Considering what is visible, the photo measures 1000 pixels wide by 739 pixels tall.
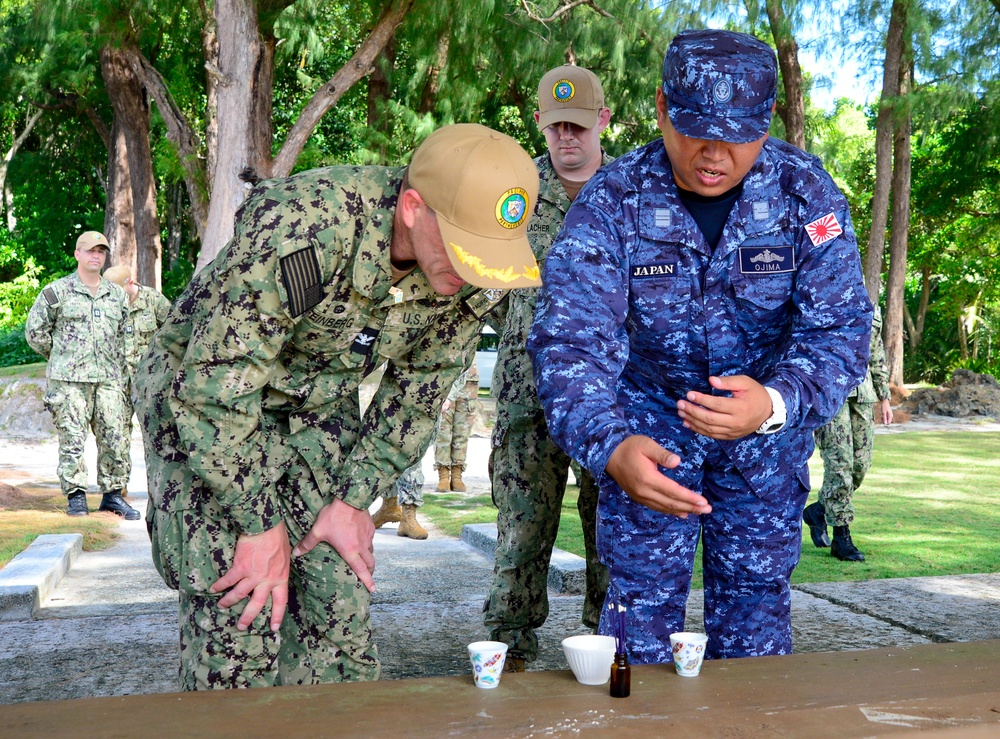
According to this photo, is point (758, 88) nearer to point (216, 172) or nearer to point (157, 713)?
point (157, 713)

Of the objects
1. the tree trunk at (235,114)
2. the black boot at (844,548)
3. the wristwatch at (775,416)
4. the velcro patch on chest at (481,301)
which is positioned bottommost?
the black boot at (844,548)

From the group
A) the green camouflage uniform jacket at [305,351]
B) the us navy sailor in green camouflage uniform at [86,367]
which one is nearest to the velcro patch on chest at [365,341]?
the green camouflage uniform jacket at [305,351]

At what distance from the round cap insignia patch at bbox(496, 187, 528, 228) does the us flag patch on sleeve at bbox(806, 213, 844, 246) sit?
824mm

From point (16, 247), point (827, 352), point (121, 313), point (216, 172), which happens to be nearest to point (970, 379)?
point (216, 172)

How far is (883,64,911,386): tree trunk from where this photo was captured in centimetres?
1855

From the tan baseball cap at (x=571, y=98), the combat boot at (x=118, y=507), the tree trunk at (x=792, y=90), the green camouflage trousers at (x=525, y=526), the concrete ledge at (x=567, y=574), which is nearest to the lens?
the green camouflage trousers at (x=525, y=526)

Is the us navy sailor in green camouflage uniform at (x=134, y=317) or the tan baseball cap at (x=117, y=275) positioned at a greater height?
the tan baseball cap at (x=117, y=275)

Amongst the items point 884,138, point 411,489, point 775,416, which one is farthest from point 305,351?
point 884,138

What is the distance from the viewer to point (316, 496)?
2.95 metres

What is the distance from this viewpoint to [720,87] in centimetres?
269

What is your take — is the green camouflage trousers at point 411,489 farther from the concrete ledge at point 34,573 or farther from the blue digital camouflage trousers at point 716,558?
the blue digital camouflage trousers at point 716,558

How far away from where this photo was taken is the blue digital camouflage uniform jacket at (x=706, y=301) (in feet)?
9.05

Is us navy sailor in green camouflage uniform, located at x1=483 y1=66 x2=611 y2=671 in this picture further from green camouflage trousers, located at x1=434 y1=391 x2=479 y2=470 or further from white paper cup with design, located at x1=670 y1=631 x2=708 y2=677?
green camouflage trousers, located at x1=434 y1=391 x2=479 y2=470

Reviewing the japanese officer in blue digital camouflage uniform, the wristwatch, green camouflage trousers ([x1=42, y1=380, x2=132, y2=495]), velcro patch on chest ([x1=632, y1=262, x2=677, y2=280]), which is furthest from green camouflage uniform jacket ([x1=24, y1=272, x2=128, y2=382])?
the wristwatch
